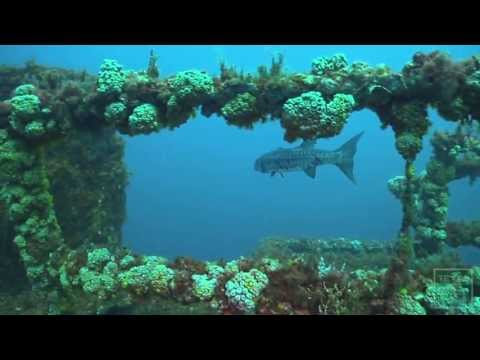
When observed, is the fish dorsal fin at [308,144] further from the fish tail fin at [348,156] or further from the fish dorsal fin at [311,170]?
the fish tail fin at [348,156]

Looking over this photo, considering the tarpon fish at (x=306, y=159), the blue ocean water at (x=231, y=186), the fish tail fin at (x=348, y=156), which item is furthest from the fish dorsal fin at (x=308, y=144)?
the blue ocean water at (x=231, y=186)

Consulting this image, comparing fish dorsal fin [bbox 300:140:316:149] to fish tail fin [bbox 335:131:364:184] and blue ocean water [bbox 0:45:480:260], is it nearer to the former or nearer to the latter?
fish tail fin [bbox 335:131:364:184]

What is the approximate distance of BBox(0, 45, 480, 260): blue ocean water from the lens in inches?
2116

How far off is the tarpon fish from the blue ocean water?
2823 centimetres

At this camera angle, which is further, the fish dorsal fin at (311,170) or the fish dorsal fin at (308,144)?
the fish dorsal fin at (311,170)

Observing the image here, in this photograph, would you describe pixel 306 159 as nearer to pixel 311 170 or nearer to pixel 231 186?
pixel 311 170

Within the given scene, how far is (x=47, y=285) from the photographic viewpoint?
30.4ft

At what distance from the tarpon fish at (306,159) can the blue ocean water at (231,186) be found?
28.2 meters

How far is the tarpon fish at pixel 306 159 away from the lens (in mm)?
9156

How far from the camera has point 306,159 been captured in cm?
918

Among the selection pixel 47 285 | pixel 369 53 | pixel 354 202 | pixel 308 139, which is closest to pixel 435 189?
pixel 308 139

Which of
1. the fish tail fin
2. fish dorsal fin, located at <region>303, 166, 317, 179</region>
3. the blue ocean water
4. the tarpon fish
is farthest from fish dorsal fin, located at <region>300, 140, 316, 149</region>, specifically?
the blue ocean water

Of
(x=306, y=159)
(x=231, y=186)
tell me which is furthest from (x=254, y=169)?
(x=231, y=186)
